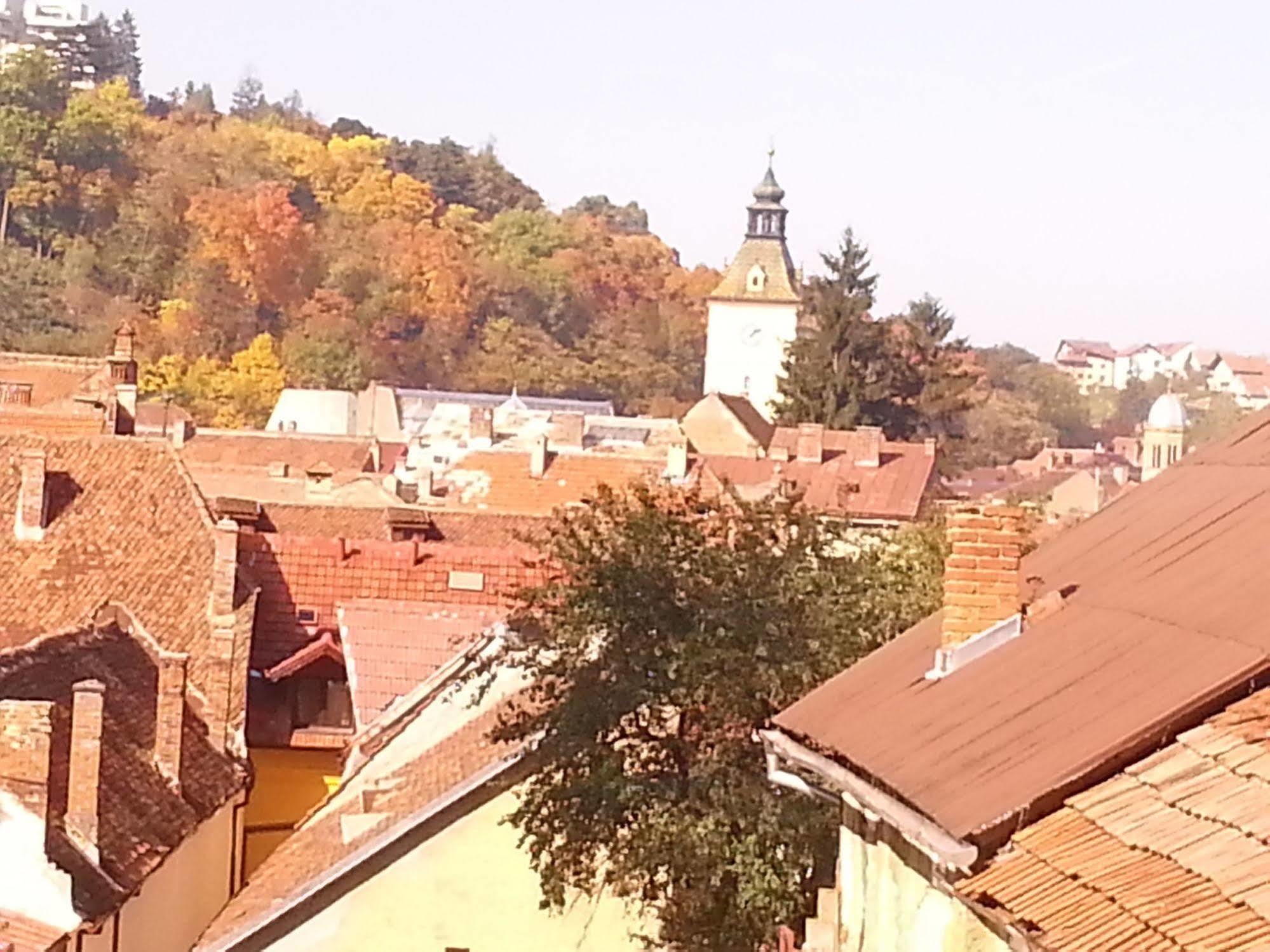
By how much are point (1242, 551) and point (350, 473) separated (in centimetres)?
4940

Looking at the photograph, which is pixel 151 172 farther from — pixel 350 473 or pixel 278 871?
pixel 278 871

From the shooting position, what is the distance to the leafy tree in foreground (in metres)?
14.8

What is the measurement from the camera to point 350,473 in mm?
56812

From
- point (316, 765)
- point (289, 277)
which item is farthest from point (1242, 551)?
point (289, 277)

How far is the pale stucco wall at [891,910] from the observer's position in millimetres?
7504

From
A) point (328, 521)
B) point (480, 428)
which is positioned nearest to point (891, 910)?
point (328, 521)

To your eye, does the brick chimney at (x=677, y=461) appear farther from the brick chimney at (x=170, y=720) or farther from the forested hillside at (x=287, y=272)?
the forested hillside at (x=287, y=272)

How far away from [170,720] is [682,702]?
8581mm

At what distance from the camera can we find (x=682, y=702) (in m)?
15.4

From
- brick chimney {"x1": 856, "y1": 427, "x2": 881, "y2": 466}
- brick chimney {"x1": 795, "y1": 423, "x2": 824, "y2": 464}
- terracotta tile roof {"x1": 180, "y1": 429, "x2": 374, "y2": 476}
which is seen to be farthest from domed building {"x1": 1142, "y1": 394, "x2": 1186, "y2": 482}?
terracotta tile roof {"x1": 180, "y1": 429, "x2": 374, "y2": 476}

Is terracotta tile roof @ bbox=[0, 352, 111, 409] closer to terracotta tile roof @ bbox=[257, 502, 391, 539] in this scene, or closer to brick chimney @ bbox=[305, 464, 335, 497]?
brick chimney @ bbox=[305, 464, 335, 497]

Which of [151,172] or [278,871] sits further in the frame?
[151,172]

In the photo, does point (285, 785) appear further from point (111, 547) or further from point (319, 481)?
point (319, 481)

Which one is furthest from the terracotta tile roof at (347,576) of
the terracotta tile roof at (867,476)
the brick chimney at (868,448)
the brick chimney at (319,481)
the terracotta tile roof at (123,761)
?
the brick chimney at (868,448)
